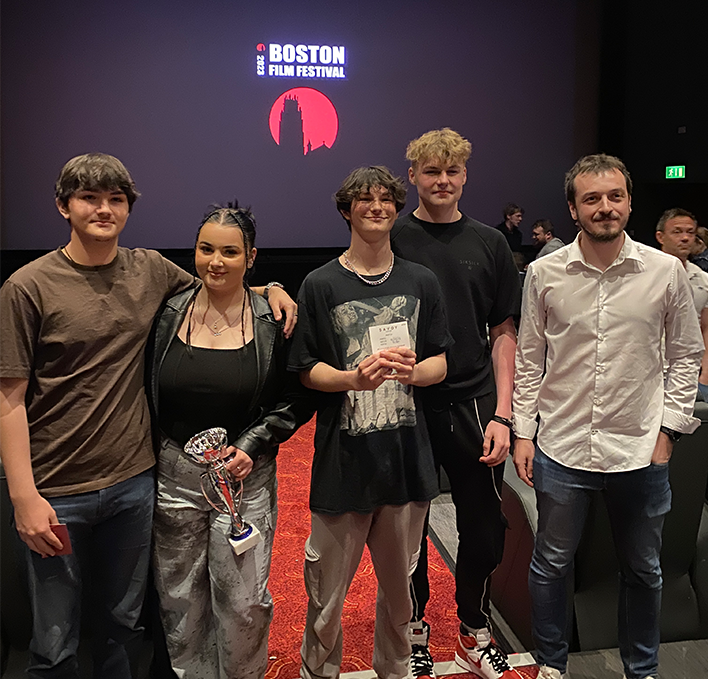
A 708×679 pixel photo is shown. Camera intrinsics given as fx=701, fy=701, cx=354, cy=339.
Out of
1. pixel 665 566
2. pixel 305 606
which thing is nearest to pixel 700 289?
pixel 665 566

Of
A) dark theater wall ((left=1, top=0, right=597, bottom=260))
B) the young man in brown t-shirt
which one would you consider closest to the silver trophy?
the young man in brown t-shirt

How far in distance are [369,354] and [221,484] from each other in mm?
490

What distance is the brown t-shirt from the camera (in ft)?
5.07

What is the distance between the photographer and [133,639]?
175 centimetres

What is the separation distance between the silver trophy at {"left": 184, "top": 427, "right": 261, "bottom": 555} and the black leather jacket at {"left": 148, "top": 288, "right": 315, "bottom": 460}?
6 cm

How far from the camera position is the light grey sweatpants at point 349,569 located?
1868 mm

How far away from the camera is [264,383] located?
1746 mm

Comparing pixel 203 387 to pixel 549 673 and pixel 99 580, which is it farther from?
pixel 549 673

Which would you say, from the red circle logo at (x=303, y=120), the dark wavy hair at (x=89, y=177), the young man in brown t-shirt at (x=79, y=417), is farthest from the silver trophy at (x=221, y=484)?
the red circle logo at (x=303, y=120)

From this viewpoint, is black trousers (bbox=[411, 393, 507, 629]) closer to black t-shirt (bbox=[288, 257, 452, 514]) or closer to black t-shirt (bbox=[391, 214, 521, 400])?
black t-shirt (bbox=[391, 214, 521, 400])

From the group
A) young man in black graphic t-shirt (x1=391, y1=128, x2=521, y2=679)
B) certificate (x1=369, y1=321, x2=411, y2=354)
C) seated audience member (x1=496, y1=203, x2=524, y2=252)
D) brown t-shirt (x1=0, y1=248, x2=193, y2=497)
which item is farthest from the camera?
seated audience member (x1=496, y1=203, x2=524, y2=252)

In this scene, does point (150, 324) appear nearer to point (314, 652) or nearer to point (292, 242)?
point (314, 652)

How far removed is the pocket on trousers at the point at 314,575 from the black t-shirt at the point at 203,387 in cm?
44

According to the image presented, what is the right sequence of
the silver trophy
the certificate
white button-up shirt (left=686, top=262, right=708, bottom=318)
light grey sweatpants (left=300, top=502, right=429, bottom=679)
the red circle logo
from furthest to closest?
the red circle logo → white button-up shirt (left=686, top=262, right=708, bottom=318) → light grey sweatpants (left=300, top=502, right=429, bottom=679) → the certificate → the silver trophy
